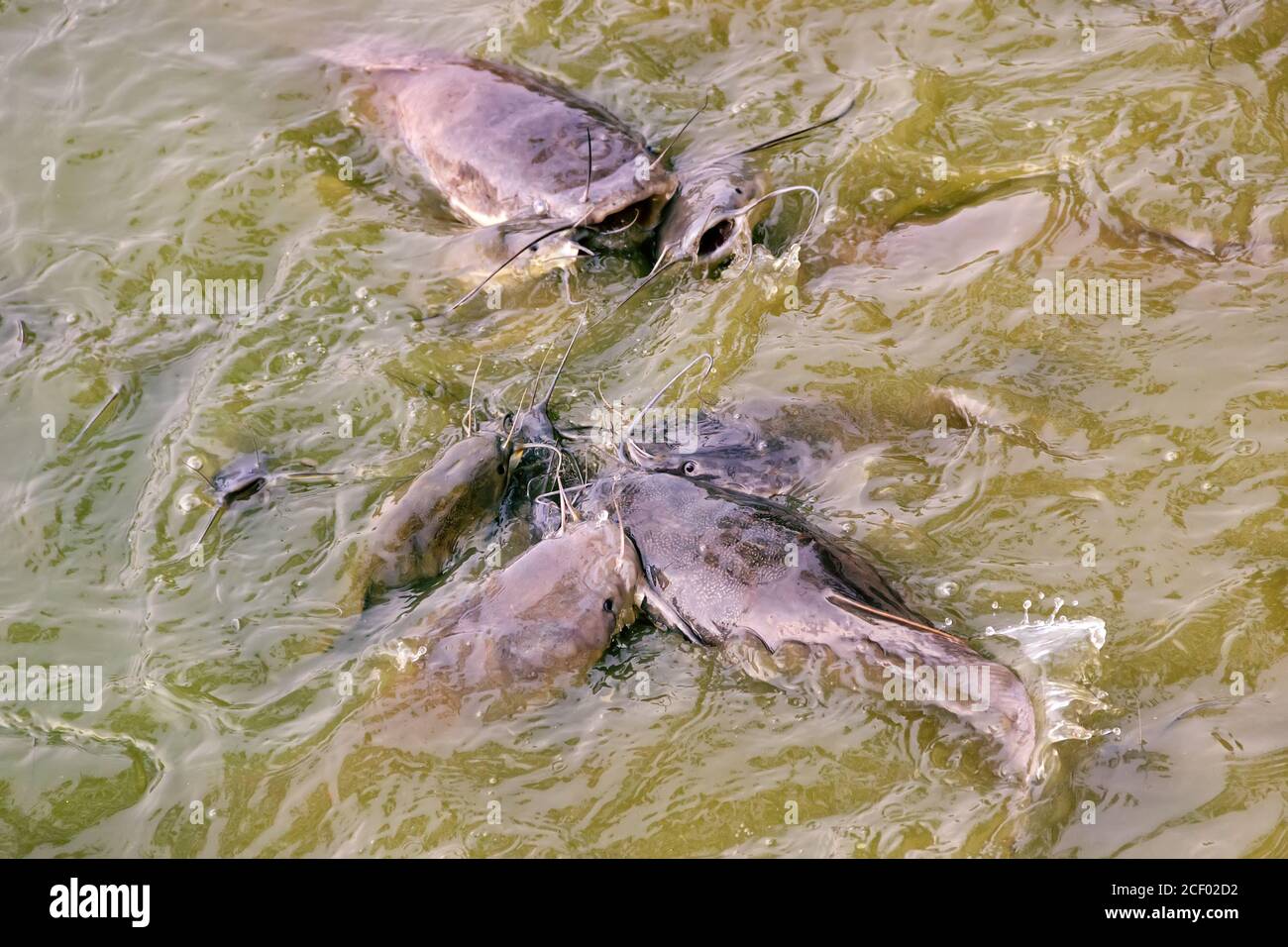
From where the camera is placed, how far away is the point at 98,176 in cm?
596

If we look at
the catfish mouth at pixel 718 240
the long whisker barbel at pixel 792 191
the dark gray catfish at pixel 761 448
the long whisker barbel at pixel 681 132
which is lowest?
the dark gray catfish at pixel 761 448

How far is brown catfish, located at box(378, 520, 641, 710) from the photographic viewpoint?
3.73 m

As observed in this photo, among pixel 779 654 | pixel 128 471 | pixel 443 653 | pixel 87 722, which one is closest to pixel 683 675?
pixel 779 654

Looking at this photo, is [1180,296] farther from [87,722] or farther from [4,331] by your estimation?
[4,331]

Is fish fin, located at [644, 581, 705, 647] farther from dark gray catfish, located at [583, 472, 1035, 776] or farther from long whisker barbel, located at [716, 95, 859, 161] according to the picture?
long whisker barbel, located at [716, 95, 859, 161]

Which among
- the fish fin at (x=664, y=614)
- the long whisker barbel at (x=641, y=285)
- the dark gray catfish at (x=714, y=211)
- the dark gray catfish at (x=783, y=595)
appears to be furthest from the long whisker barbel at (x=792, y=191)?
the fish fin at (x=664, y=614)

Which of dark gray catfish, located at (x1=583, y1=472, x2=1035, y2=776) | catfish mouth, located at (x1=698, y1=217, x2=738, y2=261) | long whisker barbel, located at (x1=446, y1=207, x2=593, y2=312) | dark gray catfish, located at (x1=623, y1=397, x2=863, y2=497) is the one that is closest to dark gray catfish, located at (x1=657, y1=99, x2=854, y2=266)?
catfish mouth, located at (x1=698, y1=217, x2=738, y2=261)

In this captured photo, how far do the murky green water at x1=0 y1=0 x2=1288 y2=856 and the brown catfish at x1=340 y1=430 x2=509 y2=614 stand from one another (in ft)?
0.57

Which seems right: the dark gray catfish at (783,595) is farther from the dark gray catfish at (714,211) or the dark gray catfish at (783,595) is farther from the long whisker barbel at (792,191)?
the long whisker barbel at (792,191)

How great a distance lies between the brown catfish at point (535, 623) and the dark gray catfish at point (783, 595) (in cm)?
13

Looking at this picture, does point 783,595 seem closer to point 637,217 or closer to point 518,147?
point 637,217

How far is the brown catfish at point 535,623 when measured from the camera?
3.73 metres

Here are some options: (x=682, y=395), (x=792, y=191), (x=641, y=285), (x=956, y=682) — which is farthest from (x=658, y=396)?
(x=956, y=682)

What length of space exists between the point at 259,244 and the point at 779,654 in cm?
357
